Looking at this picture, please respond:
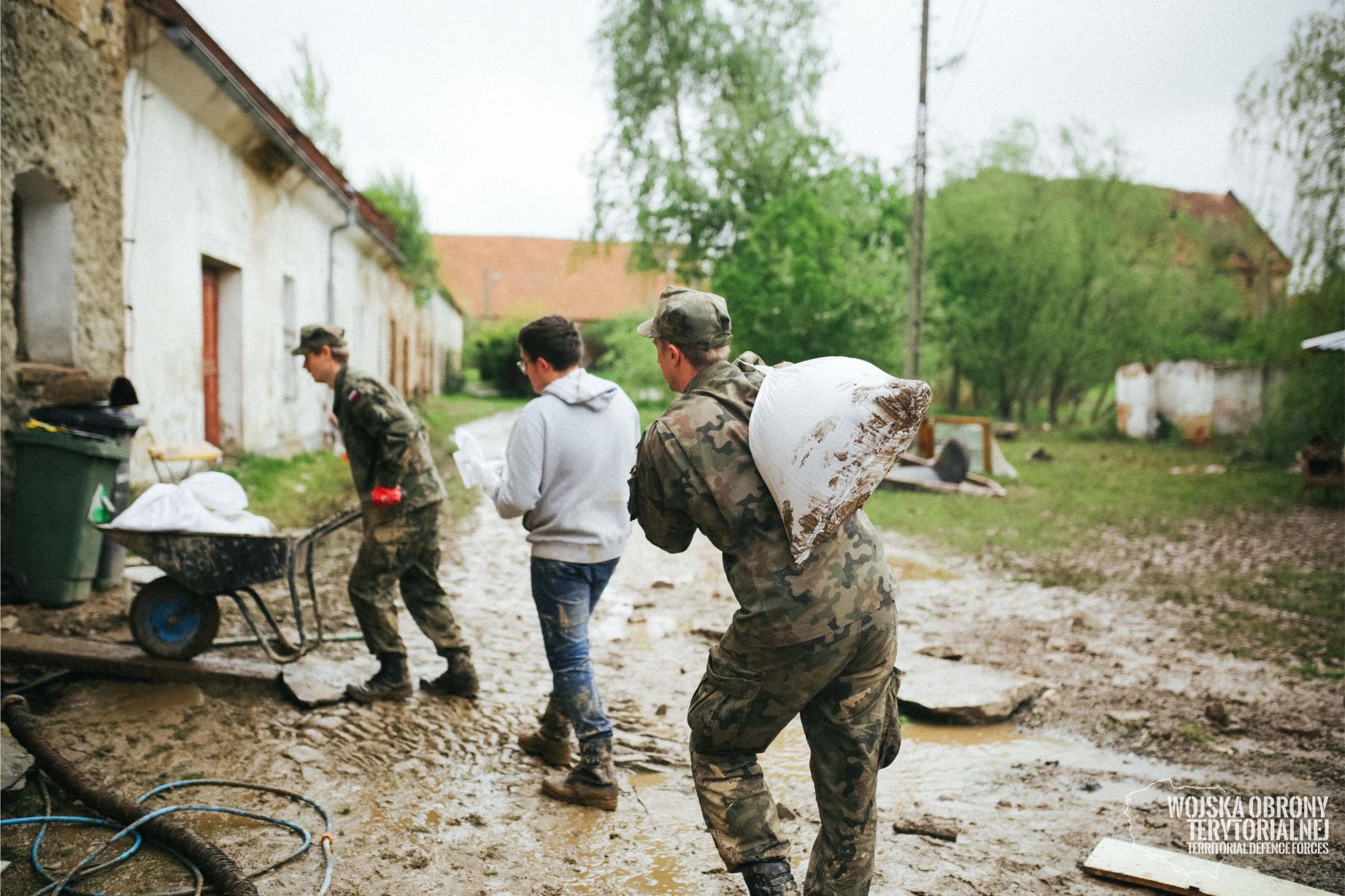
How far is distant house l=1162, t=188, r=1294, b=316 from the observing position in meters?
14.9

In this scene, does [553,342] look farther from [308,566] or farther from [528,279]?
[528,279]

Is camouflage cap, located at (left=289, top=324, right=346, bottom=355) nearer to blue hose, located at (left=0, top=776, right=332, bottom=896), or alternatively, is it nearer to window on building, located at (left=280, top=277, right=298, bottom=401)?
blue hose, located at (left=0, top=776, right=332, bottom=896)

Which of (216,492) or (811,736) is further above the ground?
(216,492)

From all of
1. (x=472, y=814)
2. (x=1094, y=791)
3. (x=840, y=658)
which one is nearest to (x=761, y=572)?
(x=840, y=658)

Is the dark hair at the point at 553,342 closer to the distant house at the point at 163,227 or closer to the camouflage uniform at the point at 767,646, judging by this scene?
the camouflage uniform at the point at 767,646

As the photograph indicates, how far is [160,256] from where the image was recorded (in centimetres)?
905

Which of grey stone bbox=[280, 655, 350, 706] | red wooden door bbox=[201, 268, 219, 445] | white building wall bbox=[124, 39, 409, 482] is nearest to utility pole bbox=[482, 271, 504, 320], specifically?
white building wall bbox=[124, 39, 409, 482]

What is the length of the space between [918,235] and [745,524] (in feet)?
48.2

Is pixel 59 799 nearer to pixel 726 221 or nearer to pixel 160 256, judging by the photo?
pixel 160 256

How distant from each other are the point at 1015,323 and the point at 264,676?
27.8m

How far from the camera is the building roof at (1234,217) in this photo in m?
14.2

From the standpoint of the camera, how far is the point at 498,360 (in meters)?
36.9

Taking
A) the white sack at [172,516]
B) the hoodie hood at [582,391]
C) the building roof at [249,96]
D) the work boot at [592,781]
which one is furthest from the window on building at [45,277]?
the work boot at [592,781]

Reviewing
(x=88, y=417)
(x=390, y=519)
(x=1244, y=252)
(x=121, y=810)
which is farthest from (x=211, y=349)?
(x=1244, y=252)
